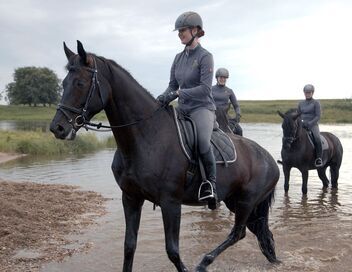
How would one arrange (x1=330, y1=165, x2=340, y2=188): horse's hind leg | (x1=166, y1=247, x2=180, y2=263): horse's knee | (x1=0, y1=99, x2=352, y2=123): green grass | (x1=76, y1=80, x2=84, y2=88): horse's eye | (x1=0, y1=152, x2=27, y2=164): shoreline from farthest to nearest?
(x1=0, y1=99, x2=352, y2=123): green grass
(x1=0, y1=152, x2=27, y2=164): shoreline
(x1=330, y1=165, x2=340, y2=188): horse's hind leg
(x1=166, y1=247, x2=180, y2=263): horse's knee
(x1=76, y1=80, x2=84, y2=88): horse's eye

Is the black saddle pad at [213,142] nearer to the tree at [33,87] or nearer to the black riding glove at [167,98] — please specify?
the black riding glove at [167,98]

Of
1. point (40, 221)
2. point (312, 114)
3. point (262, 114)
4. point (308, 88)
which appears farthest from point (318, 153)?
point (262, 114)

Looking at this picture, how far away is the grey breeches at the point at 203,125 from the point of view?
4.97m

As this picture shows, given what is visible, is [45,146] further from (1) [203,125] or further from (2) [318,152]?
(1) [203,125]

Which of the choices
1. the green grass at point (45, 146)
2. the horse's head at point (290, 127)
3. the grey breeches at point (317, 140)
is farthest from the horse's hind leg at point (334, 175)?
the green grass at point (45, 146)

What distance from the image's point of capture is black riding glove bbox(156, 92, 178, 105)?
16.0 ft

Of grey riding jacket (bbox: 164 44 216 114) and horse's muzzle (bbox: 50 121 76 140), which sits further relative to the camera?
grey riding jacket (bbox: 164 44 216 114)

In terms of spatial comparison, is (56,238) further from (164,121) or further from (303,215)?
(303,215)

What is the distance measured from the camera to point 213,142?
5.43m

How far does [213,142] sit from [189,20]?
60.3 inches

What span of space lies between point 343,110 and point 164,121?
248 feet

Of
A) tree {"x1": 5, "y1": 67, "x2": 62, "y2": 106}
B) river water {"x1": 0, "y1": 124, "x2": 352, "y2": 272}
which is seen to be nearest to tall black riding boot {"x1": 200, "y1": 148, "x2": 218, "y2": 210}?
river water {"x1": 0, "y1": 124, "x2": 352, "y2": 272}

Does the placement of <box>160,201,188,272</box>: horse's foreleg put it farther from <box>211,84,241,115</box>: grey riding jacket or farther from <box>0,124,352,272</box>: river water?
<box>211,84,241,115</box>: grey riding jacket

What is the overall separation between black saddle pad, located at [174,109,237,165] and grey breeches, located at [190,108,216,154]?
7 centimetres
